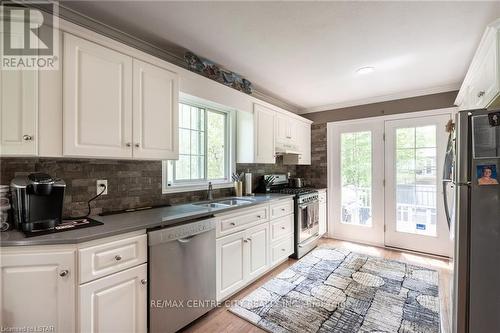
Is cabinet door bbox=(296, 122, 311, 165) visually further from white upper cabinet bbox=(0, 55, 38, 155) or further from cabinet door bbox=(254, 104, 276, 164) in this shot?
white upper cabinet bbox=(0, 55, 38, 155)

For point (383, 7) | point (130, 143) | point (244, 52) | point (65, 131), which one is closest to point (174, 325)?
point (130, 143)

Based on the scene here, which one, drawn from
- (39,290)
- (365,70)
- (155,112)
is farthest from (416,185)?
(39,290)

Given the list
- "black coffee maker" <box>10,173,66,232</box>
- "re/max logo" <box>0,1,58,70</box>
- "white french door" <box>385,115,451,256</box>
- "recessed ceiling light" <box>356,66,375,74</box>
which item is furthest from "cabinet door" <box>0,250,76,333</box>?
"white french door" <box>385,115,451,256</box>

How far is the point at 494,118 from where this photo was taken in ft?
3.98

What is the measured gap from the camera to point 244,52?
7.50ft

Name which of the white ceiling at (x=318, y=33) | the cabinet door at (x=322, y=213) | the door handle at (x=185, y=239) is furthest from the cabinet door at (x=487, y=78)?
the cabinet door at (x=322, y=213)

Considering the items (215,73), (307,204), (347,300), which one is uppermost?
(215,73)

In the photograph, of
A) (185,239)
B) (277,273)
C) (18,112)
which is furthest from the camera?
(277,273)

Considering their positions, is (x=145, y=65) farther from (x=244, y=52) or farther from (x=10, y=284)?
(x=10, y=284)

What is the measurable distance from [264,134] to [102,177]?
197 centimetres

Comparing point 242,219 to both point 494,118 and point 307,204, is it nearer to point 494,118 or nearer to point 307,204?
point 307,204

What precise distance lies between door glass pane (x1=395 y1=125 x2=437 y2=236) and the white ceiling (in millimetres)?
852

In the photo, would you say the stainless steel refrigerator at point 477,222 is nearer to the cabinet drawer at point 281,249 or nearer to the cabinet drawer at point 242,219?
the cabinet drawer at point 242,219

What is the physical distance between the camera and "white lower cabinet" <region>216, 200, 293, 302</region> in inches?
83.8
